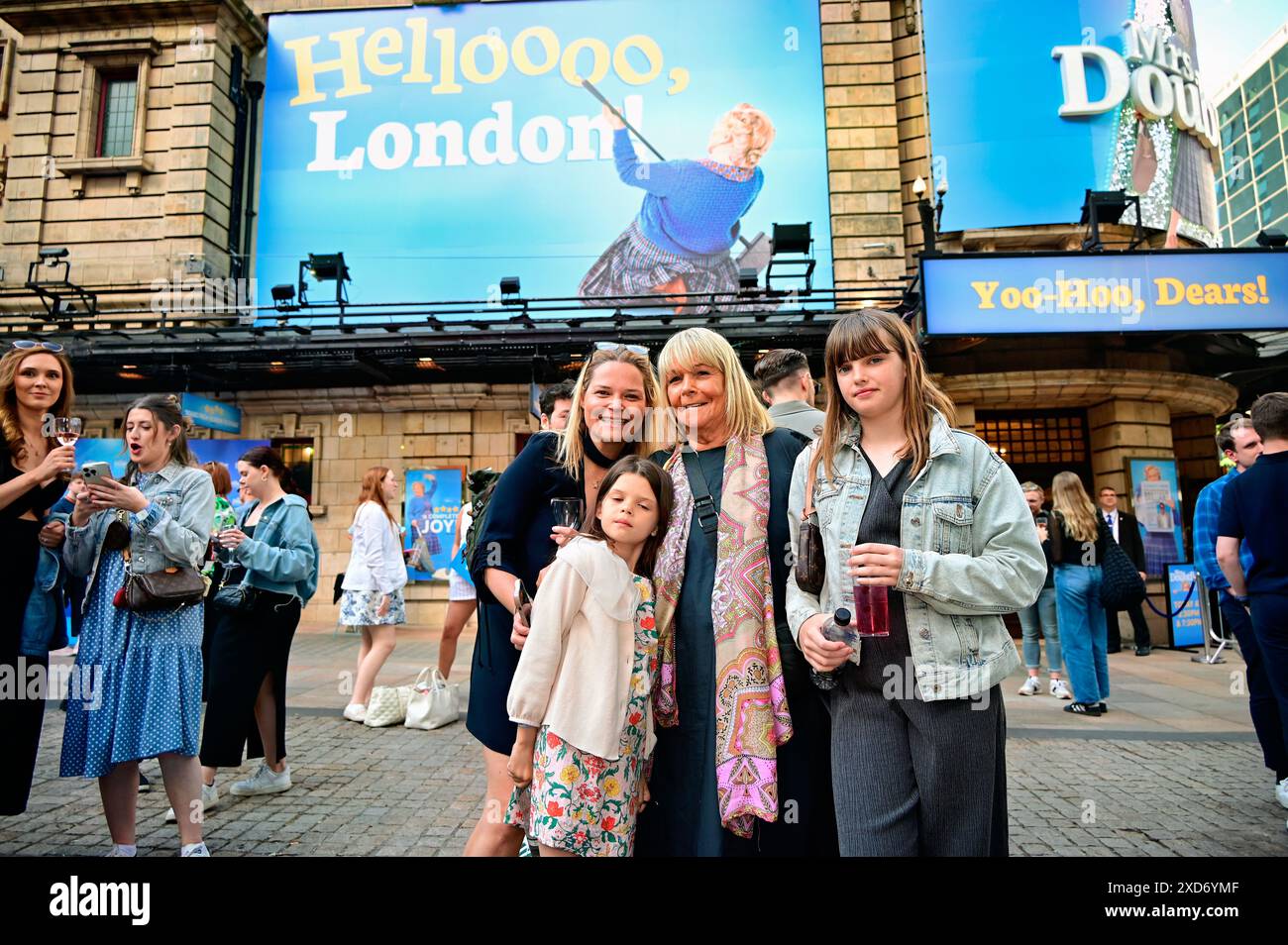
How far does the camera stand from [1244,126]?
1541 cm

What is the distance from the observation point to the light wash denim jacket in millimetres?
1729

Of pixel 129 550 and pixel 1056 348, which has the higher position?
pixel 1056 348

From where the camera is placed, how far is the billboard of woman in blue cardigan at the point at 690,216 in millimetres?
12250

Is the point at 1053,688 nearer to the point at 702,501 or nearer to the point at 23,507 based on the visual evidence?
the point at 702,501

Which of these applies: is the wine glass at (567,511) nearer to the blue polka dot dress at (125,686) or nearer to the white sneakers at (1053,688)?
the blue polka dot dress at (125,686)

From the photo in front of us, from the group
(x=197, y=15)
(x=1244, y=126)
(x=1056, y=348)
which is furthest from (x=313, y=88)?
(x=1244, y=126)

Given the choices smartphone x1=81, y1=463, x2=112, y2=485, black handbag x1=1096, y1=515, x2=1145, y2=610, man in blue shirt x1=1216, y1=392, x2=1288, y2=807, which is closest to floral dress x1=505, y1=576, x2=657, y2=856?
smartphone x1=81, y1=463, x2=112, y2=485

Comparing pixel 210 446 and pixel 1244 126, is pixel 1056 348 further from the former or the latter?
pixel 210 446

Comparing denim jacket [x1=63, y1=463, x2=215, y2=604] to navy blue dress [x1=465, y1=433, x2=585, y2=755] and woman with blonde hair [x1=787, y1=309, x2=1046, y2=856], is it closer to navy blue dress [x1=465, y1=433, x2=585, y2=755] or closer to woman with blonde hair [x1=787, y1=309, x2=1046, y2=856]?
navy blue dress [x1=465, y1=433, x2=585, y2=755]

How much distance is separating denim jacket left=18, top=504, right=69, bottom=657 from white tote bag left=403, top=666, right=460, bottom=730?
2.90 m

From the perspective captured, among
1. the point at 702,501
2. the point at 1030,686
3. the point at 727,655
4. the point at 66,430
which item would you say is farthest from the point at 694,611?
the point at 1030,686
